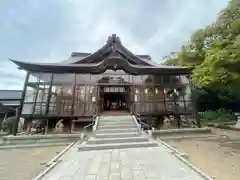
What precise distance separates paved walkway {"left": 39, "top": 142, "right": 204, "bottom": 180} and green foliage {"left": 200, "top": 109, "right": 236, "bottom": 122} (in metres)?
14.2

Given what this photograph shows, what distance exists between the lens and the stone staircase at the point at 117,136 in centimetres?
695

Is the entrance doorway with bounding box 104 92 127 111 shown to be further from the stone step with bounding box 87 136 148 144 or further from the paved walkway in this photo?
the paved walkway

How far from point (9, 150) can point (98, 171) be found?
5.74 metres

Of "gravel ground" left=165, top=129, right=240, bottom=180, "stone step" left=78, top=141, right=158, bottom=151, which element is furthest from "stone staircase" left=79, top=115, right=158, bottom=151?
"gravel ground" left=165, top=129, right=240, bottom=180

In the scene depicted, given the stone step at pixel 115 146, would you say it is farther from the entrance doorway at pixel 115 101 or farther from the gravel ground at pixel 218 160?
the entrance doorway at pixel 115 101

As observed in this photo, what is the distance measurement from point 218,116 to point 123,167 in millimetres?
16871

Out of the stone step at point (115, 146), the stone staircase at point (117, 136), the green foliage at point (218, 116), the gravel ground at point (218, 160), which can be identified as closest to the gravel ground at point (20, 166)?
the stone step at point (115, 146)

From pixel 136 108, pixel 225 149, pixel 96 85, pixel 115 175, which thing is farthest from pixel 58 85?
pixel 225 149

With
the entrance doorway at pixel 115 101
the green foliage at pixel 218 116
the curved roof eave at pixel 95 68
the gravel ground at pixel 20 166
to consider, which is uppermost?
the curved roof eave at pixel 95 68

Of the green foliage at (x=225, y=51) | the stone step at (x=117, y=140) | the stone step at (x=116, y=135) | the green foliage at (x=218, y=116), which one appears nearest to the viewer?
the green foliage at (x=225, y=51)

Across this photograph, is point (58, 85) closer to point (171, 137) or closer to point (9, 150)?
point (9, 150)

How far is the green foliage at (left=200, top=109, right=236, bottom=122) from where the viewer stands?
17656mm

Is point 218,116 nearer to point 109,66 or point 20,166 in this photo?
point 109,66

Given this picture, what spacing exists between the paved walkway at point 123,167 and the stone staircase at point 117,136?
934 mm
